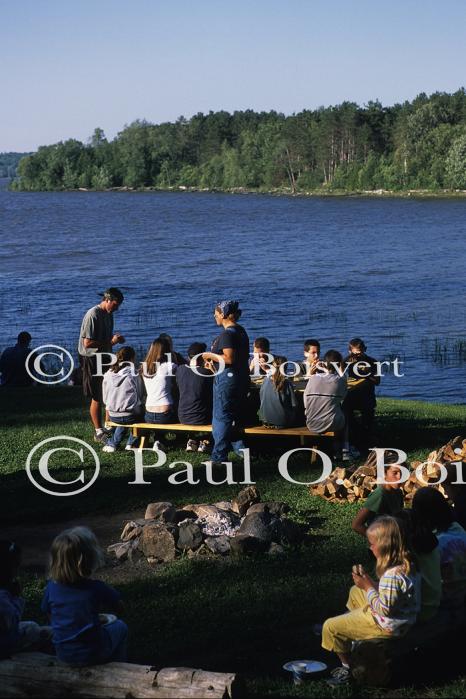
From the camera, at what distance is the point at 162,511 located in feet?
31.8

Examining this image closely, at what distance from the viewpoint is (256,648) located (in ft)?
23.3

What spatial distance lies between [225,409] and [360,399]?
1.70 meters

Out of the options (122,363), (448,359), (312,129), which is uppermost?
(312,129)

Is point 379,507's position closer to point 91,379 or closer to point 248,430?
point 248,430

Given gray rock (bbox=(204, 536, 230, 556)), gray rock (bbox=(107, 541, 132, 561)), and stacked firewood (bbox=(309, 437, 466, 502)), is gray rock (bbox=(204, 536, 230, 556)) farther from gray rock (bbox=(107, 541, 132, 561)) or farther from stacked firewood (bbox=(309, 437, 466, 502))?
stacked firewood (bbox=(309, 437, 466, 502))

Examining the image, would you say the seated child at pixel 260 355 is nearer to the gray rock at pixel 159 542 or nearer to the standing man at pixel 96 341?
the standing man at pixel 96 341

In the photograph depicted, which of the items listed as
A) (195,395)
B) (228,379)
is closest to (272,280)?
(195,395)

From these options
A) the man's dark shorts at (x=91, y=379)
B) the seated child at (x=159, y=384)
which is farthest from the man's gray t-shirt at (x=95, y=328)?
the seated child at (x=159, y=384)

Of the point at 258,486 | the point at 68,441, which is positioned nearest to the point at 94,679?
the point at 258,486

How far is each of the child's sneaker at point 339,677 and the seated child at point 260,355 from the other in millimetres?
7168

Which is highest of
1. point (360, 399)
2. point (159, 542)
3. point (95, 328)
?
point (95, 328)

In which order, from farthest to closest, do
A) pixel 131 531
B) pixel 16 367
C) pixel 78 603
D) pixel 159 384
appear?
pixel 16 367 → pixel 159 384 → pixel 131 531 → pixel 78 603

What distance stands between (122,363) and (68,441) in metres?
1.29

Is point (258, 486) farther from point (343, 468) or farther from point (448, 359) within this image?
point (448, 359)
